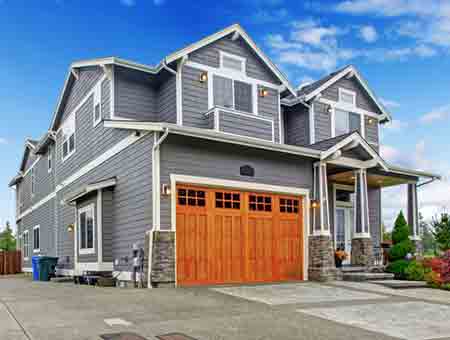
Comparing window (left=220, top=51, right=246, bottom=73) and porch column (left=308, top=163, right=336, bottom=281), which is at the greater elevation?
window (left=220, top=51, right=246, bottom=73)

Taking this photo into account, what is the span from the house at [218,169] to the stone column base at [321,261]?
30 millimetres

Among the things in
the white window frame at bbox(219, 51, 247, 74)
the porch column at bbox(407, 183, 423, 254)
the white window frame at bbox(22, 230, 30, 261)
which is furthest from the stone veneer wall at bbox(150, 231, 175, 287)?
the white window frame at bbox(22, 230, 30, 261)

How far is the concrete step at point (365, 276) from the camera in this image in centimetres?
1317

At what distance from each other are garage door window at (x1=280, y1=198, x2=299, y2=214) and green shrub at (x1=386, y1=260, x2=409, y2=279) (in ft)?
11.4

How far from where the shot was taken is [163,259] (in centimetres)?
1062

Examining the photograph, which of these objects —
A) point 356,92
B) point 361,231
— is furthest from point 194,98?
point 356,92

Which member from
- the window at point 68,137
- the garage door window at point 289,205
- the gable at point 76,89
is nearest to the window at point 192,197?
the garage door window at point 289,205

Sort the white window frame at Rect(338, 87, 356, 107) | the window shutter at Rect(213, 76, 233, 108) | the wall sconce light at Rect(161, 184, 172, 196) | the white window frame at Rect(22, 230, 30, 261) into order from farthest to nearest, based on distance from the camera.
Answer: the white window frame at Rect(22, 230, 30, 261)
the white window frame at Rect(338, 87, 356, 107)
the window shutter at Rect(213, 76, 233, 108)
the wall sconce light at Rect(161, 184, 172, 196)

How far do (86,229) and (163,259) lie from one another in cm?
529

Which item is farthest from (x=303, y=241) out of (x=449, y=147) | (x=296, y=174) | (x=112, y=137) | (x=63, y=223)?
(x=63, y=223)

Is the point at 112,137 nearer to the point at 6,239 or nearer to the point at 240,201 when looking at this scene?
the point at 240,201

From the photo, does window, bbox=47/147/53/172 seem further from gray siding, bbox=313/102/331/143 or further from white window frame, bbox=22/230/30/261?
gray siding, bbox=313/102/331/143

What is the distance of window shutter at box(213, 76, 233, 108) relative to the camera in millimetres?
14852

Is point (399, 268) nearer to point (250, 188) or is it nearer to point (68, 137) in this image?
point (250, 188)
